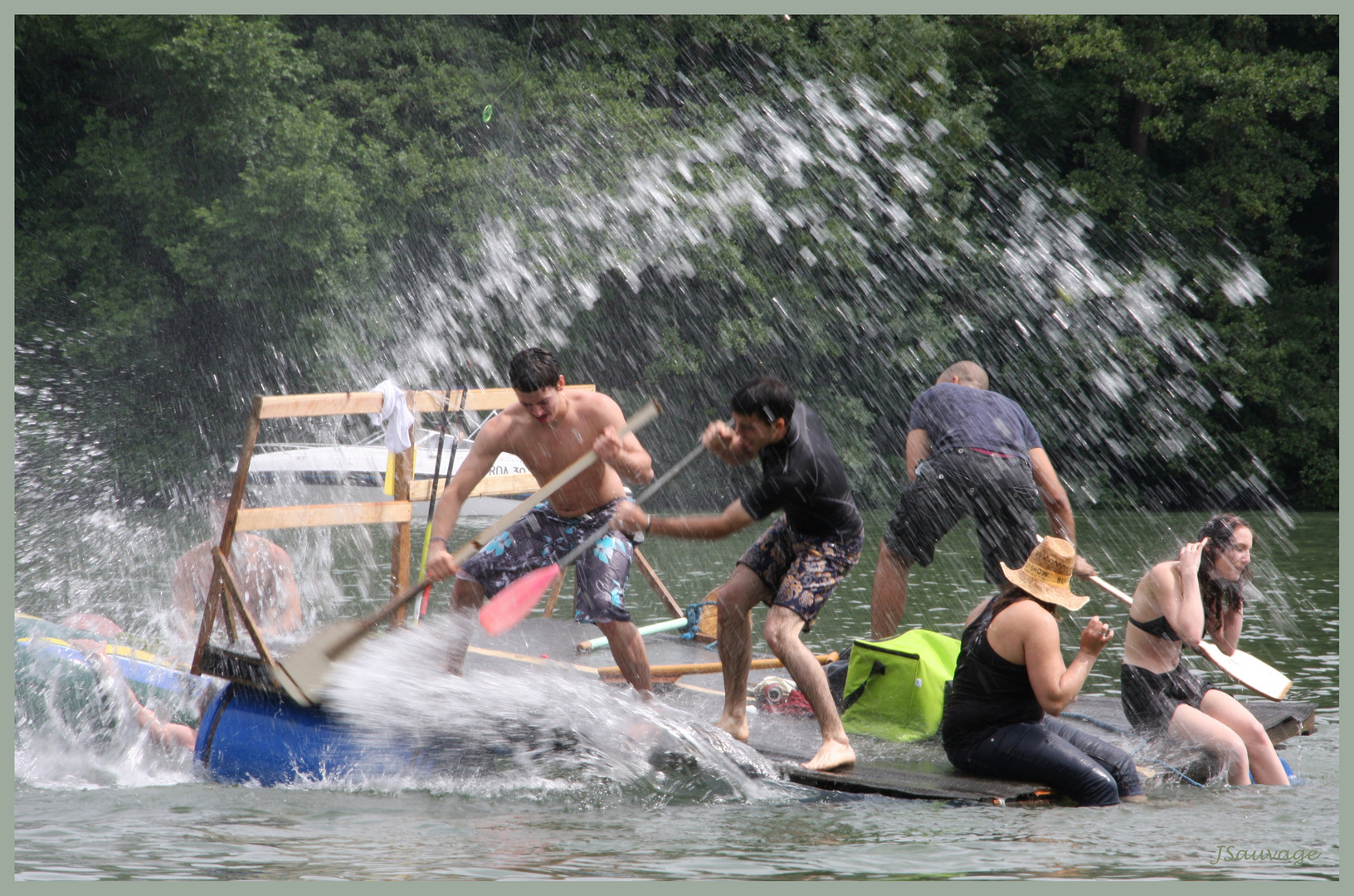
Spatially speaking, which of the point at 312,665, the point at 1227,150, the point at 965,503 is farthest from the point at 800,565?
the point at 1227,150

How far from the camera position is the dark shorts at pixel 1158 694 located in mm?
5660

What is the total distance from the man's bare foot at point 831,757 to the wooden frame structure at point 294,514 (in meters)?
2.22

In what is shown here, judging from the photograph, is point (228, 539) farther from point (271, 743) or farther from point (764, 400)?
point (764, 400)

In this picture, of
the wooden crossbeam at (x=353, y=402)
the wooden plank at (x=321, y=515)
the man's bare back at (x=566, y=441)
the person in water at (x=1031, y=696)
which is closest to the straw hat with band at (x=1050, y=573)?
the person in water at (x=1031, y=696)

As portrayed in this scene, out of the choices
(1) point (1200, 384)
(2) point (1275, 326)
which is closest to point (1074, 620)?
(1) point (1200, 384)

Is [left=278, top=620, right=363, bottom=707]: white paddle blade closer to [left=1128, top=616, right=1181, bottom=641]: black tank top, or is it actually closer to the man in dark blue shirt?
the man in dark blue shirt

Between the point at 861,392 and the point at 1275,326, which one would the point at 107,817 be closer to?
the point at 861,392

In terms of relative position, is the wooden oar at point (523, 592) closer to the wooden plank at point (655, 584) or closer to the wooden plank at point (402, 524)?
the wooden plank at point (402, 524)

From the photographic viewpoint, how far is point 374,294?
22781mm

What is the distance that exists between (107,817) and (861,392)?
2085 cm

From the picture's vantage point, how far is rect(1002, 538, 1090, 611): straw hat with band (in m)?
4.90

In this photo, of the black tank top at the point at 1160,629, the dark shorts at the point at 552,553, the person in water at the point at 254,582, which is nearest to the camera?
the black tank top at the point at 1160,629
